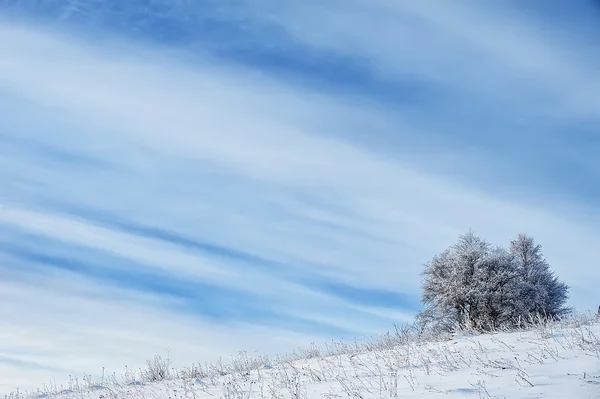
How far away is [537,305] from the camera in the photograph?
43.4 metres

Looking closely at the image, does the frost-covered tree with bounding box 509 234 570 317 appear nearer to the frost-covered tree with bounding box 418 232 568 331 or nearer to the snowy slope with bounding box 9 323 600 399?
the frost-covered tree with bounding box 418 232 568 331

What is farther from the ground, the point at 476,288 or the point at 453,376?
the point at 476,288

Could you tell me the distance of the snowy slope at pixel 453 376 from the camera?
945 cm

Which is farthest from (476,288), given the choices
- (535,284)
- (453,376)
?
(453,376)

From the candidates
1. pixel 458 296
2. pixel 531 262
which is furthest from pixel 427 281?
pixel 531 262

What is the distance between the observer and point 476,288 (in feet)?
131

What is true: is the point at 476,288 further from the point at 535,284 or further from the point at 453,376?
the point at 453,376

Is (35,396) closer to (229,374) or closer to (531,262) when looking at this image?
(229,374)

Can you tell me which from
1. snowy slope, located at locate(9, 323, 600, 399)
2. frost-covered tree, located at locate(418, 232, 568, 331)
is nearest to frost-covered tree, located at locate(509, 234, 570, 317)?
frost-covered tree, located at locate(418, 232, 568, 331)

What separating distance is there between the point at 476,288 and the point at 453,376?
3073 cm

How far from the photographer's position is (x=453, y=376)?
425 inches

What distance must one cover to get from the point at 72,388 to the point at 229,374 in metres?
4.87

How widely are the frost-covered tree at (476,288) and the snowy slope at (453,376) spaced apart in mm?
25381

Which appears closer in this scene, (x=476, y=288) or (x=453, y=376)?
(x=453, y=376)
